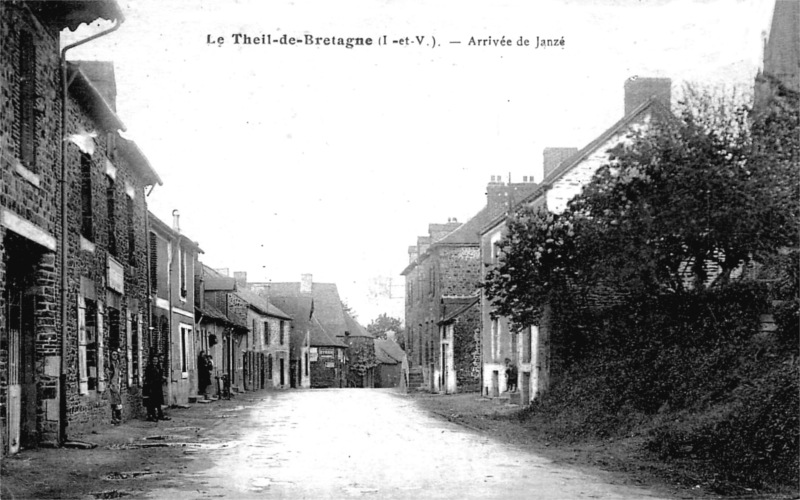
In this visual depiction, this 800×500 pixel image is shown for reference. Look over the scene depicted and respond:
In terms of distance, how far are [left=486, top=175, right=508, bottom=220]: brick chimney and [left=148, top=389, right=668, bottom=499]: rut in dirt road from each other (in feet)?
67.3

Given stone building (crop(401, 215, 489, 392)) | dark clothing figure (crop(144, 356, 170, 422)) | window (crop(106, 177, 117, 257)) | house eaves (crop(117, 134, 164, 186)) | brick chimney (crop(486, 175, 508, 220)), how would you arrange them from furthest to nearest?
stone building (crop(401, 215, 489, 392)) < brick chimney (crop(486, 175, 508, 220)) < dark clothing figure (crop(144, 356, 170, 422)) < house eaves (crop(117, 134, 164, 186)) < window (crop(106, 177, 117, 257))

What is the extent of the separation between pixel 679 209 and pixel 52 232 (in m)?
10.1

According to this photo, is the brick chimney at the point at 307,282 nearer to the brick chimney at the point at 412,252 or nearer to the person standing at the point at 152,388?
the brick chimney at the point at 412,252

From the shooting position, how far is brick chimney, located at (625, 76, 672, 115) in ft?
79.5

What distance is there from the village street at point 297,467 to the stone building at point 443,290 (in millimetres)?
21570

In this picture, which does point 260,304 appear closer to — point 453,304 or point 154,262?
point 453,304

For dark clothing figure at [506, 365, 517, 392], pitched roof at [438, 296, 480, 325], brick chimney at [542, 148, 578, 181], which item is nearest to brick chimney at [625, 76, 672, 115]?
brick chimney at [542, 148, 578, 181]

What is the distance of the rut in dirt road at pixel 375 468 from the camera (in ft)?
31.2

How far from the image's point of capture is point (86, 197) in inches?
655

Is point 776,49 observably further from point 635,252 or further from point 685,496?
point 685,496

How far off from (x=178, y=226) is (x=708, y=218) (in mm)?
21792

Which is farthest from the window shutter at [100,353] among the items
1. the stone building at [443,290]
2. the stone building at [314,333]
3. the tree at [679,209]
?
the stone building at [314,333]

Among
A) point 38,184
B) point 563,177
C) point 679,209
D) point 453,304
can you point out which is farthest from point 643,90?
point 453,304

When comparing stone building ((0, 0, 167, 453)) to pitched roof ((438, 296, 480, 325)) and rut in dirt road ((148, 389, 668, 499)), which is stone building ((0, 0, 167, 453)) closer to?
rut in dirt road ((148, 389, 668, 499))
